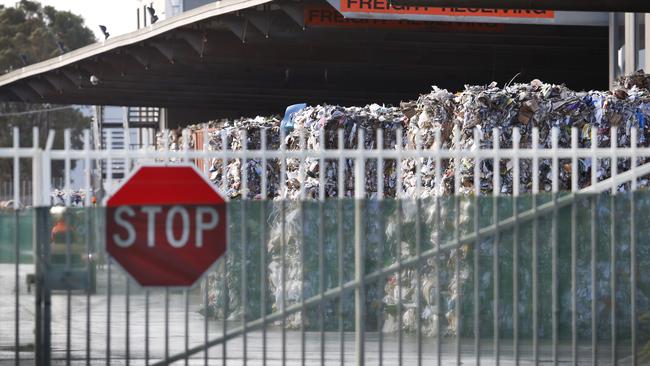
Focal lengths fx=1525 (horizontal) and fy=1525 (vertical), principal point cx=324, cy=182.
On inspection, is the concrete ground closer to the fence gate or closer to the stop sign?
the fence gate

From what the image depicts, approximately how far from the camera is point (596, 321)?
1010 centimetres

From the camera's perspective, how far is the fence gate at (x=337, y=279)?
380 inches

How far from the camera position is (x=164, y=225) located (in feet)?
31.0

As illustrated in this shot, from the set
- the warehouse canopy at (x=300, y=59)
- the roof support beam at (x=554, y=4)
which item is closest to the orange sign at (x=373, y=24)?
the warehouse canopy at (x=300, y=59)

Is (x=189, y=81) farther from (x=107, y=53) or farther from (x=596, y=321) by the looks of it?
(x=596, y=321)

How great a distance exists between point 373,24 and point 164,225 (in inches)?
844

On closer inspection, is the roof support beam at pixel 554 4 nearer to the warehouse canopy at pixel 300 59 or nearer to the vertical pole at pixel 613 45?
the vertical pole at pixel 613 45

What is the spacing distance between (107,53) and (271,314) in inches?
1171

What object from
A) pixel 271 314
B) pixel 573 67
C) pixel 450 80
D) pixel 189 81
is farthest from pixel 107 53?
pixel 271 314

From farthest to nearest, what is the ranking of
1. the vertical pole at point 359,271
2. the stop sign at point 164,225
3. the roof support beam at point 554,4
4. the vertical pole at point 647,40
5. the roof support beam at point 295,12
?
the roof support beam at point 295,12 → the vertical pole at point 647,40 → the roof support beam at point 554,4 → the vertical pole at point 359,271 → the stop sign at point 164,225

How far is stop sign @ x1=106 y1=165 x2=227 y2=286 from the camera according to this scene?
371 inches

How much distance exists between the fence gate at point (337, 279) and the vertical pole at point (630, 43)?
13.8 m

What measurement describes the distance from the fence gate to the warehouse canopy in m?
17.2

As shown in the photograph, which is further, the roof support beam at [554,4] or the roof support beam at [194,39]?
the roof support beam at [194,39]
